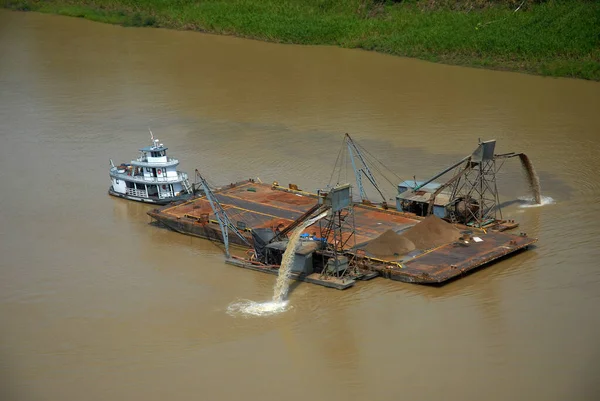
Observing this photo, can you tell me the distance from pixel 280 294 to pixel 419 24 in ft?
111

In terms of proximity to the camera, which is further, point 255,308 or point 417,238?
point 417,238

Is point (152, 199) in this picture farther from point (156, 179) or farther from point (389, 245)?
point (389, 245)

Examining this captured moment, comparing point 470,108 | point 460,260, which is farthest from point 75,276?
point 470,108

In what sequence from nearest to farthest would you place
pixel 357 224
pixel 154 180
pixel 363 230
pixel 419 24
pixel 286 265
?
pixel 286 265, pixel 363 230, pixel 357 224, pixel 154 180, pixel 419 24

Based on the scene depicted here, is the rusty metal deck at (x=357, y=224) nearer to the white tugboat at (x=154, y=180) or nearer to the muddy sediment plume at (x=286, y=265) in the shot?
the white tugboat at (x=154, y=180)

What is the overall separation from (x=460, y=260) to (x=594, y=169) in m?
10.5

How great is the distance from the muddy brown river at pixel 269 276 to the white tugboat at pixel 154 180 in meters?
0.59

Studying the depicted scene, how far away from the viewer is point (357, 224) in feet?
95.5

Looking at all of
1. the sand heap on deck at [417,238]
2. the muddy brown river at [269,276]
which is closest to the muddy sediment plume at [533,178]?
the muddy brown river at [269,276]

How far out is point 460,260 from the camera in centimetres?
2619

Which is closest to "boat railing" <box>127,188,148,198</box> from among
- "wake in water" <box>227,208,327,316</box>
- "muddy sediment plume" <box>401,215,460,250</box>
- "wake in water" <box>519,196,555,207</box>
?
"wake in water" <box>227,208,327,316</box>

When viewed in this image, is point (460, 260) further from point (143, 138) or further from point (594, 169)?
point (143, 138)

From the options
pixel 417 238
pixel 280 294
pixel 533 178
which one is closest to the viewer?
pixel 280 294

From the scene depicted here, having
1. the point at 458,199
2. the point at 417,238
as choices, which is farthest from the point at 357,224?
the point at 458,199
